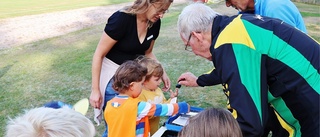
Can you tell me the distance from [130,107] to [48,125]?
3.82 feet

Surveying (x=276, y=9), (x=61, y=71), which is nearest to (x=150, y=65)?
(x=276, y=9)

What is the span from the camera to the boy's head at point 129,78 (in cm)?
256

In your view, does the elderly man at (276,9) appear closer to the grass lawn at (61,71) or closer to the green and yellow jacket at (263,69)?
the green and yellow jacket at (263,69)

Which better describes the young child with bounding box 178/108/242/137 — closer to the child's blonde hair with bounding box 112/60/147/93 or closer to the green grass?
the child's blonde hair with bounding box 112/60/147/93

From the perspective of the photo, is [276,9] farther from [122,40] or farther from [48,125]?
[48,125]

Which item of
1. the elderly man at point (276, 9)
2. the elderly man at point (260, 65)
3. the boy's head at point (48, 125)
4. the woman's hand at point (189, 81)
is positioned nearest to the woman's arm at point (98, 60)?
the woman's hand at point (189, 81)

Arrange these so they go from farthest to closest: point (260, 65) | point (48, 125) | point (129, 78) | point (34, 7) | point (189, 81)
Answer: point (34, 7)
point (189, 81)
point (129, 78)
point (260, 65)
point (48, 125)

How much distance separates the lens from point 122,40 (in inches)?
104

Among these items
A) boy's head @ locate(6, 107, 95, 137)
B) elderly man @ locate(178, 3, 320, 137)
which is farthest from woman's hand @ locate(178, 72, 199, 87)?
boy's head @ locate(6, 107, 95, 137)

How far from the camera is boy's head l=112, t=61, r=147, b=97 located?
8.41 ft

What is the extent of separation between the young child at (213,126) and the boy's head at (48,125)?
1.43ft

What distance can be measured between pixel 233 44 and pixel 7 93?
440cm

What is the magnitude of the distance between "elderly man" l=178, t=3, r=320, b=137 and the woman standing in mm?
651

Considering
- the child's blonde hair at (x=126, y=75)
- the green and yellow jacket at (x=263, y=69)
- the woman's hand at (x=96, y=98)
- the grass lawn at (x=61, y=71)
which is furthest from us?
the grass lawn at (x=61, y=71)
